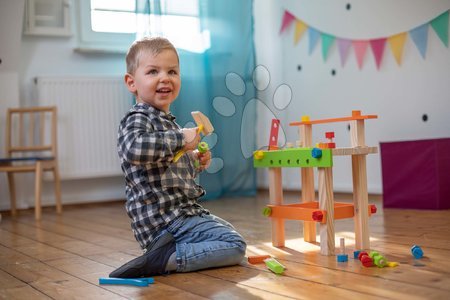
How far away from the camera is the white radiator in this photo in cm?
364

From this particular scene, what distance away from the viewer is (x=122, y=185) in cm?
392

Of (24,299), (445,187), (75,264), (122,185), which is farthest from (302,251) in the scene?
(122,185)

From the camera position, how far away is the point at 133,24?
12.8ft

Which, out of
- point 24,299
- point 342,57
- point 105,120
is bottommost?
point 24,299

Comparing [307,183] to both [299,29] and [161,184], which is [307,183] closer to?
[161,184]

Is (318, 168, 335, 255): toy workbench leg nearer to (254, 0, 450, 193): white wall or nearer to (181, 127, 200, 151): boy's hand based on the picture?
(181, 127, 200, 151): boy's hand

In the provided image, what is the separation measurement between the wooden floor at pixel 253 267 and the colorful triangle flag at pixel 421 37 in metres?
0.79

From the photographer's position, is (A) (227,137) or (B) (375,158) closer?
(B) (375,158)

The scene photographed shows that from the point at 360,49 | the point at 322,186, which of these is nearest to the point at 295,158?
the point at 322,186

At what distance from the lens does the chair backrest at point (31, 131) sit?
3.46 m

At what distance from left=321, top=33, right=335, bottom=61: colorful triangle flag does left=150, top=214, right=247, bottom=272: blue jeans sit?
2.05m

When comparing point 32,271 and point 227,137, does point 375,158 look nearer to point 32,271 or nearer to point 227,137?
point 227,137

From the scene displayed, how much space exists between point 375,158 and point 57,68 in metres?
1.89

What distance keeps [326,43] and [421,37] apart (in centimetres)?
66
